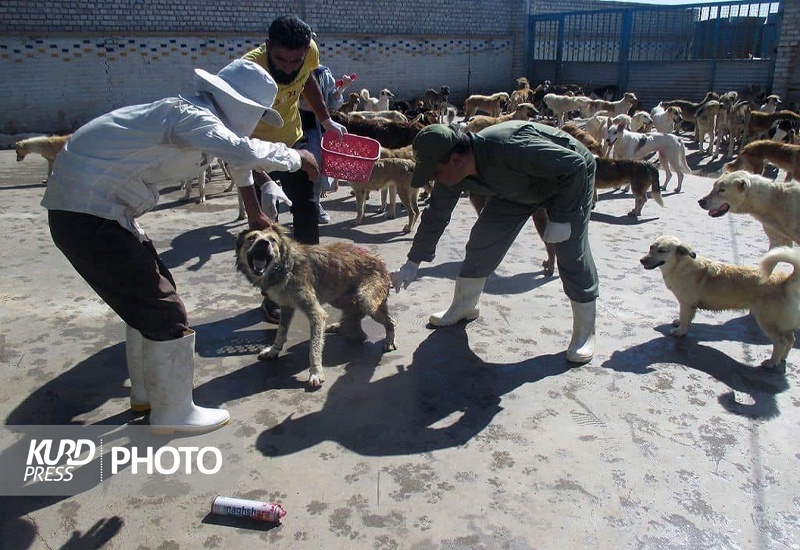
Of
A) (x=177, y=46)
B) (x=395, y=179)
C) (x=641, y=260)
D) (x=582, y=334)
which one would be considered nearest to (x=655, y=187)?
(x=395, y=179)

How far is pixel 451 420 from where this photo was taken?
318cm

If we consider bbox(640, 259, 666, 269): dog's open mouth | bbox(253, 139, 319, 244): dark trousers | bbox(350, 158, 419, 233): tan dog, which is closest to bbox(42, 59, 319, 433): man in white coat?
bbox(253, 139, 319, 244): dark trousers

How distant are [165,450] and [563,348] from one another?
8.23 ft

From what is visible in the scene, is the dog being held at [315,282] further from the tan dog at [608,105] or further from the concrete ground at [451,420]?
the tan dog at [608,105]

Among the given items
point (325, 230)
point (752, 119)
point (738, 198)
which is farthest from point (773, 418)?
point (752, 119)

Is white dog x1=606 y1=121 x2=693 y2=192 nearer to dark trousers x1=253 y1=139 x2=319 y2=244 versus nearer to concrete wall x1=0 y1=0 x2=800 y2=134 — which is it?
dark trousers x1=253 y1=139 x2=319 y2=244

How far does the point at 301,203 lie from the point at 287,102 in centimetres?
72

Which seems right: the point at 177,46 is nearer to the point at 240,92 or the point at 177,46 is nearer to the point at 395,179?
the point at 395,179

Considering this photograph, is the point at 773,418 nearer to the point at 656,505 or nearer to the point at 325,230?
the point at 656,505

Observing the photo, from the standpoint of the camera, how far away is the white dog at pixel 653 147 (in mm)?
9141

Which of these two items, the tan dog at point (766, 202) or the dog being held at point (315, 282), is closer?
the dog being held at point (315, 282)

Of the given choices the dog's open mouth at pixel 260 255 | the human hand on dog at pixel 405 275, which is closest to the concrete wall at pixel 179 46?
the dog's open mouth at pixel 260 255

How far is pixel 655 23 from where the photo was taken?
2620cm

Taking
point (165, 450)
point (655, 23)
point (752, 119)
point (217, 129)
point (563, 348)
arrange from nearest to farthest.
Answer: point (217, 129)
point (165, 450)
point (563, 348)
point (752, 119)
point (655, 23)
